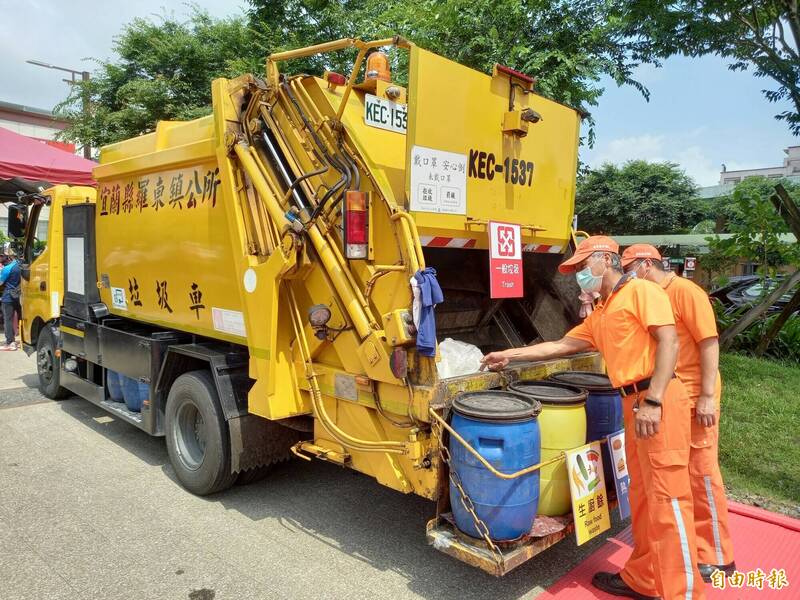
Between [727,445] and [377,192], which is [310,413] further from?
[727,445]

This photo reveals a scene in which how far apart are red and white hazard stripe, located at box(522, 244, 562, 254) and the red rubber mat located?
1821mm

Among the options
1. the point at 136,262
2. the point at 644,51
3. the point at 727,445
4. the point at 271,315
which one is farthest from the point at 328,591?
the point at 644,51

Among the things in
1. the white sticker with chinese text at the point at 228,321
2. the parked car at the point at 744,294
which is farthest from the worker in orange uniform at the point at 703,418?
the parked car at the point at 744,294

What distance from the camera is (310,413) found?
343cm

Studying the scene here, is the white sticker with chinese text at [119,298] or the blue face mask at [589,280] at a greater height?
the blue face mask at [589,280]

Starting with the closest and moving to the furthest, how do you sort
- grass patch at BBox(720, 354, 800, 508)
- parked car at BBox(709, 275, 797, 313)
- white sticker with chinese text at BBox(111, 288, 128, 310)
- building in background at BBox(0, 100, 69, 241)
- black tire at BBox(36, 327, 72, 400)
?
1. grass patch at BBox(720, 354, 800, 508)
2. white sticker with chinese text at BBox(111, 288, 128, 310)
3. black tire at BBox(36, 327, 72, 400)
4. parked car at BBox(709, 275, 797, 313)
5. building in background at BBox(0, 100, 69, 241)

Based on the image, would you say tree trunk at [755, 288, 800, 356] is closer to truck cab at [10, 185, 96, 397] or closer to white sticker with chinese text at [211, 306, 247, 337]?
white sticker with chinese text at [211, 306, 247, 337]

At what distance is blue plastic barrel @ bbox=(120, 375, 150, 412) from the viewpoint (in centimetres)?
486

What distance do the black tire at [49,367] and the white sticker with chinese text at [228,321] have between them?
3.28m

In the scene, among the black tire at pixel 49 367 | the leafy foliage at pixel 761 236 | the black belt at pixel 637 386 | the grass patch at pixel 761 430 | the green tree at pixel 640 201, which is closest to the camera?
the black belt at pixel 637 386

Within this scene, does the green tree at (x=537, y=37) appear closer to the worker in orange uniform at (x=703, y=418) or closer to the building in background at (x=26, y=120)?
the worker in orange uniform at (x=703, y=418)

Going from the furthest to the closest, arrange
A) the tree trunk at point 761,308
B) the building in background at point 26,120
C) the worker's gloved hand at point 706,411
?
the building in background at point 26,120, the tree trunk at point 761,308, the worker's gloved hand at point 706,411

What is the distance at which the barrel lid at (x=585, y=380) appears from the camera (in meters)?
3.25

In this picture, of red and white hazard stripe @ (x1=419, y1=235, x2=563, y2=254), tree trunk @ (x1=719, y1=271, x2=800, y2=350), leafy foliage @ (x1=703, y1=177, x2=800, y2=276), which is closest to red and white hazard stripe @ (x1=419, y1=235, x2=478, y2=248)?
red and white hazard stripe @ (x1=419, y1=235, x2=563, y2=254)
